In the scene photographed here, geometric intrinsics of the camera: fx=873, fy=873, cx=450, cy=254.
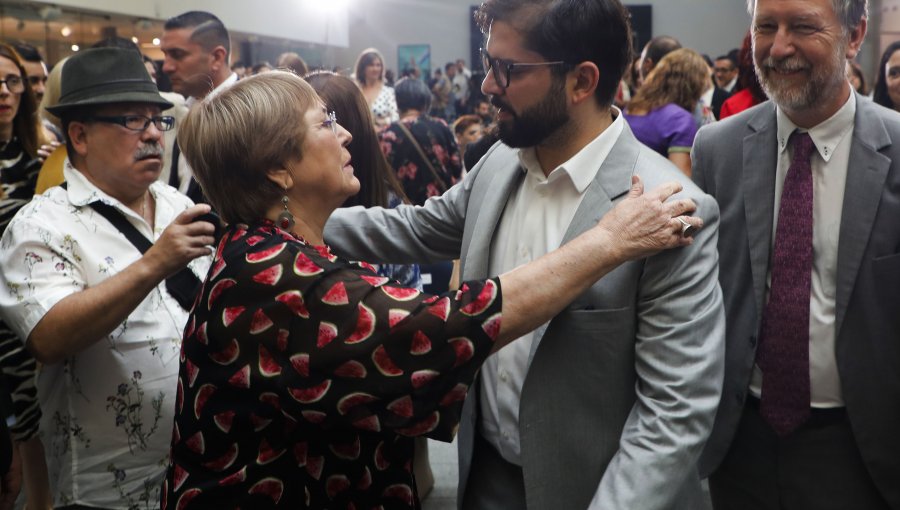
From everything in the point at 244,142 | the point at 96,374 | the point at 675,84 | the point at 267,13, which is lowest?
the point at 267,13

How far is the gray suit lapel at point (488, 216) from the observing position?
1.89 m

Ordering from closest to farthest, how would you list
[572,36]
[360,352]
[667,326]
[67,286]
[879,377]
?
[360,352], [667,326], [572,36], [879,377], [67,286]

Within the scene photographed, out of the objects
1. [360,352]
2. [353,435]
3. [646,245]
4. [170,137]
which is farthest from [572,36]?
[170,137]

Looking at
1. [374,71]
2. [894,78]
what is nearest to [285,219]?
[894,78]

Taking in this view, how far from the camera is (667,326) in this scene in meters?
1.61

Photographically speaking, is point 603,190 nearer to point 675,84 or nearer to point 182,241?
point 182,241

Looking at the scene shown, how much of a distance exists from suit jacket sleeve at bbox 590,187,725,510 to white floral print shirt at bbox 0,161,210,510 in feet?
3.97

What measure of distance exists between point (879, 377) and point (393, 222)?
117cm

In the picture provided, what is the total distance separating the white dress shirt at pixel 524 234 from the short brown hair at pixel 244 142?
0.50 meters

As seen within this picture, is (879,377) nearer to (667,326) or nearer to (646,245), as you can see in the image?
(667,326)

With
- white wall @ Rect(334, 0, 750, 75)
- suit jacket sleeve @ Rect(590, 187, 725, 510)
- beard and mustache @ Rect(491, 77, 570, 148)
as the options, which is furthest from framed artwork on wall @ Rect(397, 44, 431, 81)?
suit jacket sleeve @ Rect(590, 187, 725, 510)

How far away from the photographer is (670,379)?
5.24 feet

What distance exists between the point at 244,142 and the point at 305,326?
405 millimetres

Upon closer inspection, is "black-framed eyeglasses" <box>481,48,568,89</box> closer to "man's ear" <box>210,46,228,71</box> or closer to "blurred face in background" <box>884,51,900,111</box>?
"man's ear" <box>210,46,228,71</box>
